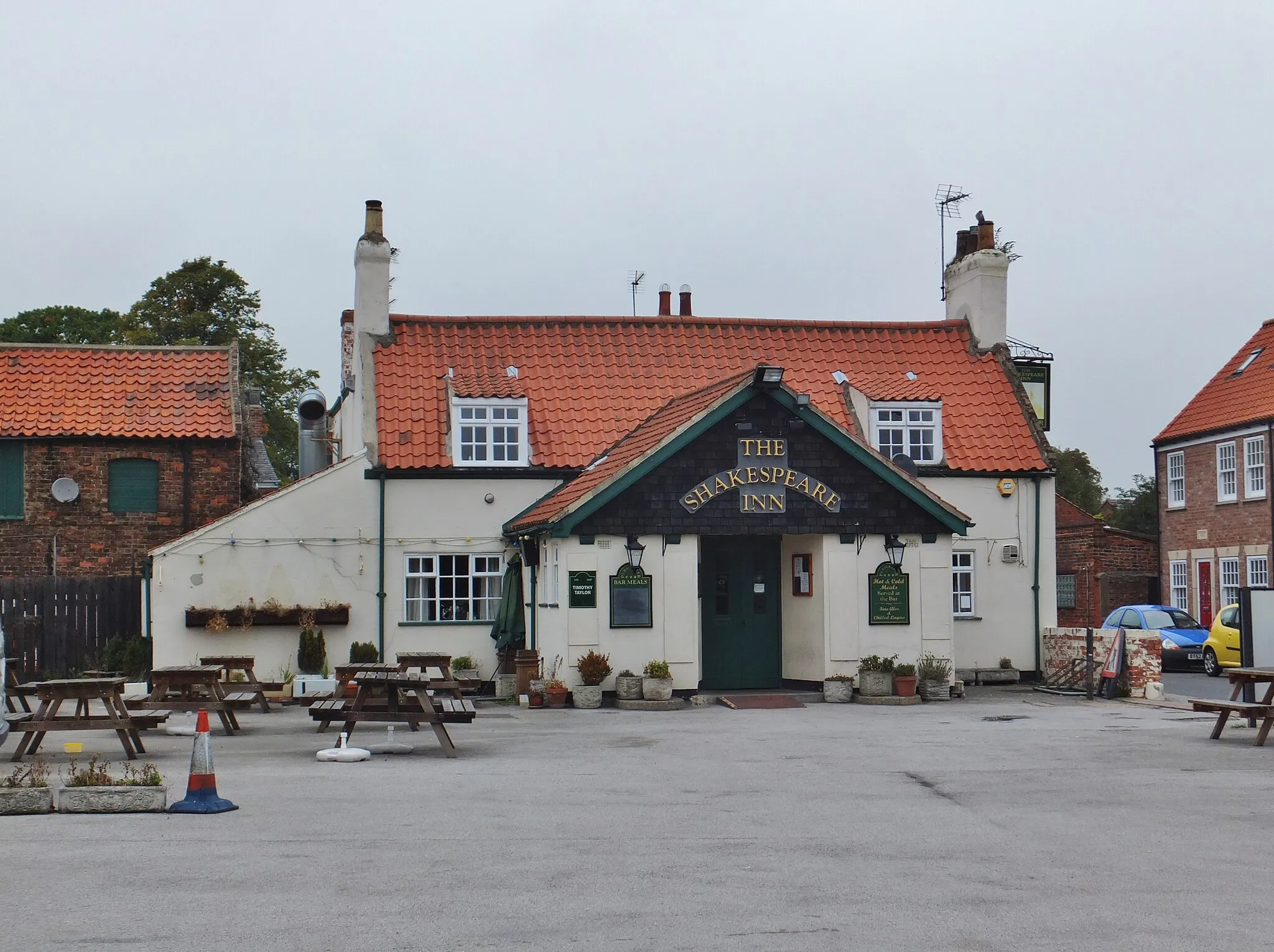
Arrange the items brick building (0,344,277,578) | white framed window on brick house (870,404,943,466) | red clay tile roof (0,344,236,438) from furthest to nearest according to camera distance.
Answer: red clay tile roof (0,344,236,438)
brick building (0,344,277,578)
white framed window on brick house (870,404,943,466)

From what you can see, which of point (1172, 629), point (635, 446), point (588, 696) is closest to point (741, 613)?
point (635, 446)

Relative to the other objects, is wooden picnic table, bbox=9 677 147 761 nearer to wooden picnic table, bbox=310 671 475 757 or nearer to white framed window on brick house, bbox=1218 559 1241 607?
wooden picnic table, bbox=310 671 475 757

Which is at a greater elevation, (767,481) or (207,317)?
(207,317)

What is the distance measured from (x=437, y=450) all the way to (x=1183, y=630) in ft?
65.3

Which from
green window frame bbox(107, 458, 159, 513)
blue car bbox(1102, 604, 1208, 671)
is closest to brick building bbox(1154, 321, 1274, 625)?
blue car bbox(1102, 604, 1208, 671)

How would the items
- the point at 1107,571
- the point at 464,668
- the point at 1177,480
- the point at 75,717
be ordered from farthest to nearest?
the point at 1107,571
the point at 1177,480
the point at 464,668
the point at 75,717

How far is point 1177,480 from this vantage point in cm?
4369

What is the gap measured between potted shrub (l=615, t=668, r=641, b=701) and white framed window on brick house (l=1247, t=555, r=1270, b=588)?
2311 centimetres

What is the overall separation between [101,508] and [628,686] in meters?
11.7

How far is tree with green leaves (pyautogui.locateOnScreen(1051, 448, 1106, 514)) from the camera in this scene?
71875 millimetres

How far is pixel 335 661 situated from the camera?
24578 millimetres

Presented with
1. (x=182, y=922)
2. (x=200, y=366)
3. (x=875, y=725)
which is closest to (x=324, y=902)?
(x=182, y=922)

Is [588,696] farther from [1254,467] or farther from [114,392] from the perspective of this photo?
[1254,467]

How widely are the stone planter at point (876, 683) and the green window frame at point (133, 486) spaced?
13950mm
